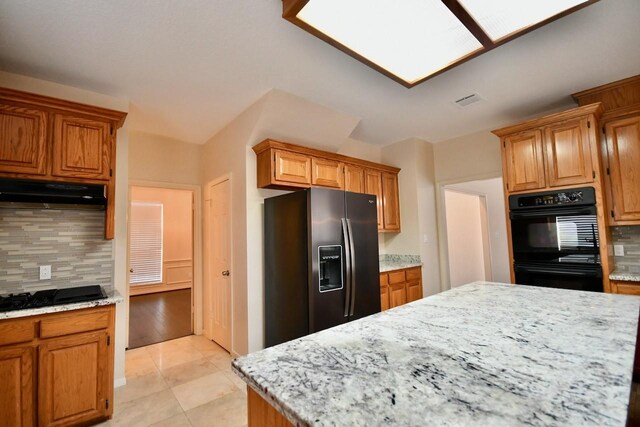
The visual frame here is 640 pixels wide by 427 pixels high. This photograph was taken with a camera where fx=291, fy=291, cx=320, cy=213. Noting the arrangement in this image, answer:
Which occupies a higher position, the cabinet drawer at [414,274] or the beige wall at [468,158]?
the beige wall at [468,158]

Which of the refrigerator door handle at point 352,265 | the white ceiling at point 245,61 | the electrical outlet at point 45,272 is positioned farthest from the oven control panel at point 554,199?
the electrical outlet at point 45,272

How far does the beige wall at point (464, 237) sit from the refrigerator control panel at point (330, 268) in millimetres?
3145

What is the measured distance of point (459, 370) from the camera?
2.74 feet

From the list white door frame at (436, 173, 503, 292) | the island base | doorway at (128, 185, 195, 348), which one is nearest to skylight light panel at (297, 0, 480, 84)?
the island base

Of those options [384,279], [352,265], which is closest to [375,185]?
[384,279]

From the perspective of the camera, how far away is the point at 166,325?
14.3 ft

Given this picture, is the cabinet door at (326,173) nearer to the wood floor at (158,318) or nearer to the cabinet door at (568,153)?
the cabinet door at (568,153)

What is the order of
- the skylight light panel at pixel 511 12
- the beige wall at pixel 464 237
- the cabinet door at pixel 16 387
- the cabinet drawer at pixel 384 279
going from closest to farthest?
the skylight light panel at pixel 511 12, the cabinet door at pixel 16 387, the cabinet drawer at pixel 384 279, the beige wall at pixel 464 237

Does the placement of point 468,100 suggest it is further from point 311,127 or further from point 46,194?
point 46,194

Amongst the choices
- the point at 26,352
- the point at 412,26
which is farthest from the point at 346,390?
the point at 26,352

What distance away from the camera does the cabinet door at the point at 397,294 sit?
358 centimetres

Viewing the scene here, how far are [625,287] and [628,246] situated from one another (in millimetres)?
650

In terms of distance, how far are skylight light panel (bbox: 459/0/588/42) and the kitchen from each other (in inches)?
26.5

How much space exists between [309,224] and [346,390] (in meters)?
1.82
